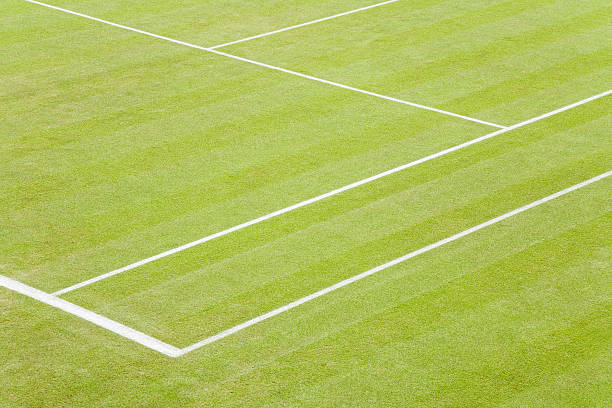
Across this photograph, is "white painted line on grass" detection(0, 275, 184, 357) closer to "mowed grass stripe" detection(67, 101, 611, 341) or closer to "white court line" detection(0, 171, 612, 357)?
"white court line" detection(0, 171, 612, 357)

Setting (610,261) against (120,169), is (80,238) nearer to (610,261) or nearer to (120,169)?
(120,169)

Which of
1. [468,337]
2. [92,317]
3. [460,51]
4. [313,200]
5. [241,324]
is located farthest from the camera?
[460,51]

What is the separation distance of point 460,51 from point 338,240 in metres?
9.00

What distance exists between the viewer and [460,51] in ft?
73.0

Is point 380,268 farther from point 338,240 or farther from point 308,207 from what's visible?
point 308,207

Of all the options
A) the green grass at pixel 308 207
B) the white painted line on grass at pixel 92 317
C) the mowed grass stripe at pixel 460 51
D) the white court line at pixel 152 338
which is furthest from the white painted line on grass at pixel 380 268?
the mowed grass stripe at pixel 460 51

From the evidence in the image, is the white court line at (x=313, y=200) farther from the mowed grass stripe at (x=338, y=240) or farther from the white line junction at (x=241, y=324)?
the mowed grass stripe at (x=338, y=240)

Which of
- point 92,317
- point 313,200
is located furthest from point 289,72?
point 92,317

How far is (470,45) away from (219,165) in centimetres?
775

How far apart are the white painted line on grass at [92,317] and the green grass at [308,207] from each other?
0.12m

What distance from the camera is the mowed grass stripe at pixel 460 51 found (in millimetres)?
20094

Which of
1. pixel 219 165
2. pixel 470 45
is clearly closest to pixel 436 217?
pixel 219 165

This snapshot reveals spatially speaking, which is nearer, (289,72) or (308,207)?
(308,207)

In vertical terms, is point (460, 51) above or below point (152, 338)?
above
